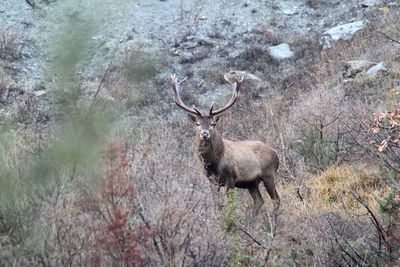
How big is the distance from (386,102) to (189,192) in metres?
9.16

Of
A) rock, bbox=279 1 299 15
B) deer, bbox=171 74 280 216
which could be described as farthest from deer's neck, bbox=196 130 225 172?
rock, bbox=279 1 299 15

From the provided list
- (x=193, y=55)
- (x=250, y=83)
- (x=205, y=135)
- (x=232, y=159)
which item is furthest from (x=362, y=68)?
(x=205, y=135)

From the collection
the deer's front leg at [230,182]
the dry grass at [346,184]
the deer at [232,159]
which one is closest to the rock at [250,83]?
the dry grass at [346,184]

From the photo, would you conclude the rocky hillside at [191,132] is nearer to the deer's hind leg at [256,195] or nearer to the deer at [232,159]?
the deer's hind leg at [256,195]

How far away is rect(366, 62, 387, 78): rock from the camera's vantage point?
1764 cm

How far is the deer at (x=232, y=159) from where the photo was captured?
11039 mm

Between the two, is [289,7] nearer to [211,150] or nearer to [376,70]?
[376,70]

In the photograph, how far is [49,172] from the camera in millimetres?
5988

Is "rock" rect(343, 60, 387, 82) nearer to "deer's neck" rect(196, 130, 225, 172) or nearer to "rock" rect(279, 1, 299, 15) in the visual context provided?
"rock" rect(279, 1, 299, 15)

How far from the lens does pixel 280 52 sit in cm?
2094

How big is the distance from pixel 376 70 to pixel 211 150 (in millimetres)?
7705

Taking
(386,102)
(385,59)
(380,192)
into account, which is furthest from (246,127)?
(380,192)

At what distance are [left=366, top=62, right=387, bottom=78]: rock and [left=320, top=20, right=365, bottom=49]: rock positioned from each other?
2.51m

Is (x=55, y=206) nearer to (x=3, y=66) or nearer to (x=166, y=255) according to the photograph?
(x=166, y=255)
